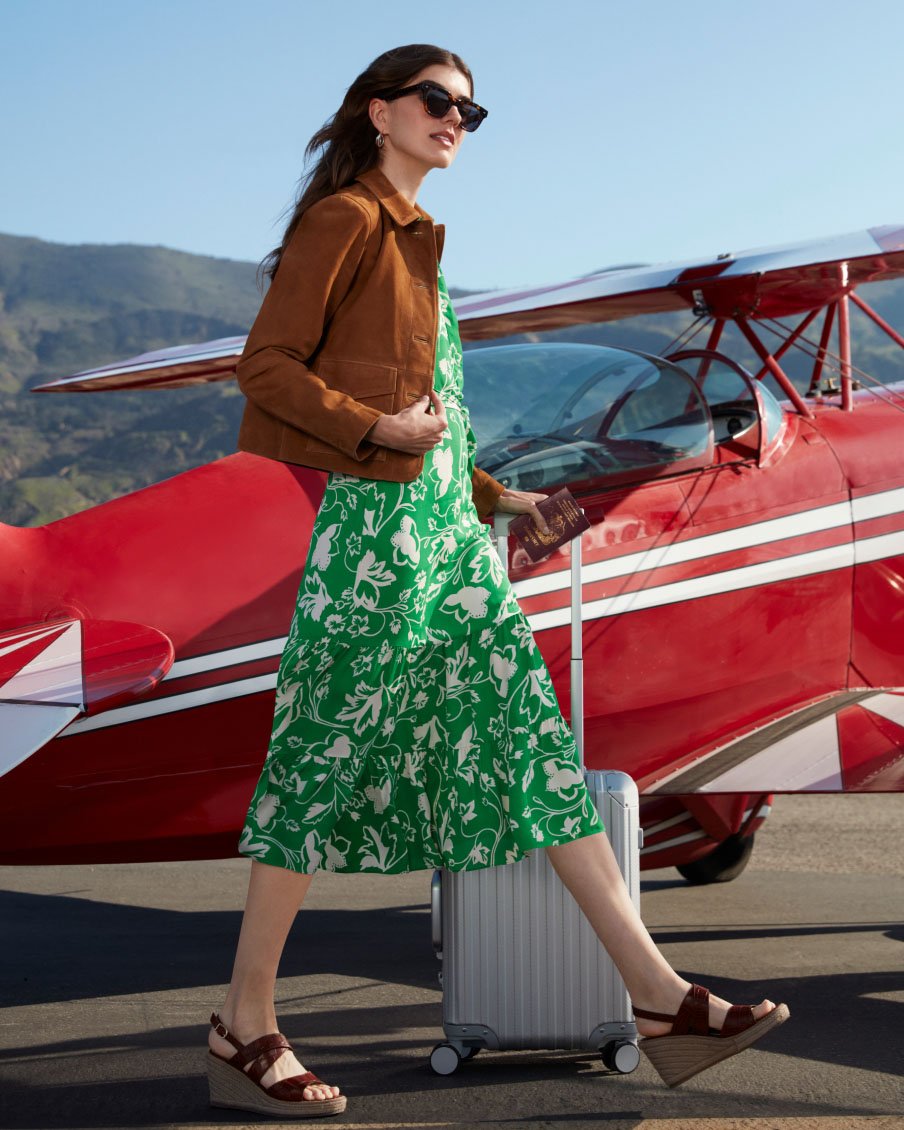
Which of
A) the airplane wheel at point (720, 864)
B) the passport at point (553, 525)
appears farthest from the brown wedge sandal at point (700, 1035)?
the airplane wheel at point (720, 864)

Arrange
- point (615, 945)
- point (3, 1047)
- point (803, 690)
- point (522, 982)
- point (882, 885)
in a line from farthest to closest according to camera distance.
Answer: point (882, 885), point (803, 690), point (3, 1047), point (522, 982), point (615, 945)

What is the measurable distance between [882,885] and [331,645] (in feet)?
12.8

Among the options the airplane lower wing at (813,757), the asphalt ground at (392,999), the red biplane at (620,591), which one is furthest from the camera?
the airplane lower wing at (813,757)

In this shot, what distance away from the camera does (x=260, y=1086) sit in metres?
2.62

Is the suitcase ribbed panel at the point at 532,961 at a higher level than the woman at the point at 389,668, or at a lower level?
lower

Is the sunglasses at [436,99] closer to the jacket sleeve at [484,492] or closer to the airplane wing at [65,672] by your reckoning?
the jacket sleeve at [484,492]

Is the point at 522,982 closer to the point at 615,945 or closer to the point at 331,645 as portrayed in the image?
the point at 615,945

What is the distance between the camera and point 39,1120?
2.72 metres

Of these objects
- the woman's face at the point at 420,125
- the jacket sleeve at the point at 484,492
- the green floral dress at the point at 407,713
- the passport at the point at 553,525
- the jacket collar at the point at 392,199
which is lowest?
the green floral dress at the point at 407,713

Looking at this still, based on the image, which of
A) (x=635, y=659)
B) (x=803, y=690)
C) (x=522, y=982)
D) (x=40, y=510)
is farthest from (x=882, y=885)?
(x=40, y=510)

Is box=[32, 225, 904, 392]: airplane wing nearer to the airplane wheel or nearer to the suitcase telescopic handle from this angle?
the suitcase telescopic handle

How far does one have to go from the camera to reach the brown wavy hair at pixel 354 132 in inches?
107

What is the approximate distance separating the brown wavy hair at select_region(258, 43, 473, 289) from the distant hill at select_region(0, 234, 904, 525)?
86.1m

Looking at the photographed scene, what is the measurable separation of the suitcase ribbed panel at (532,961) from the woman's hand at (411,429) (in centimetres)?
93
